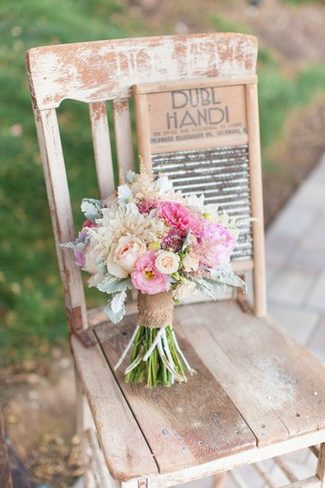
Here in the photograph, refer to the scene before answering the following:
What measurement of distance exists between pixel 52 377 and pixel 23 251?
590mm

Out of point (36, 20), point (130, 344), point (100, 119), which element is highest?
point (36, 20)

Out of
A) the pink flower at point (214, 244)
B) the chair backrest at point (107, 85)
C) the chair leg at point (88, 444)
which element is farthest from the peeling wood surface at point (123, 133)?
the chair leg at point (88, 444)

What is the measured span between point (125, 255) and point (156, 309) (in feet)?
0.71

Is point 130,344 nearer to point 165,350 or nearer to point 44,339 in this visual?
point 165,350

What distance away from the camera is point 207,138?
5.42 ft

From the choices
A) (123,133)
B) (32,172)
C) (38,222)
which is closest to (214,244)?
(123,133)

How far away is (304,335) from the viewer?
282cm

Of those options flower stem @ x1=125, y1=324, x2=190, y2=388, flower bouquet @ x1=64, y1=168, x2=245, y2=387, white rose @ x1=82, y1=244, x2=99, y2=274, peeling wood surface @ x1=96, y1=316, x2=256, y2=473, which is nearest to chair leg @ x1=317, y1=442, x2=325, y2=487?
peeling wood surface @ x1=96, y1=316, x2=256, y2=473

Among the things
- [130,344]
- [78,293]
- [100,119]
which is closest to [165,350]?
[130,344]

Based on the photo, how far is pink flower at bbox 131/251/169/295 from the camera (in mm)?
1256

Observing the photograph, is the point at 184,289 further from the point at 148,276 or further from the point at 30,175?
the point at 30,175

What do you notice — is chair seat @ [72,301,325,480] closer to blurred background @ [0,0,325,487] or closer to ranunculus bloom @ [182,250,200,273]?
ranunculus bloom @ [182,250,200,273]

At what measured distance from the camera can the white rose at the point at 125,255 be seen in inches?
49.1

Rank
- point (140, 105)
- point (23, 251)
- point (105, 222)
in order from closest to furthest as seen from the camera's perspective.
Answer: point (105, 222) < point (140, 105) < point (23, 251)
